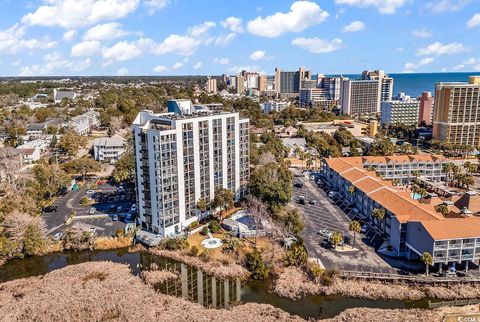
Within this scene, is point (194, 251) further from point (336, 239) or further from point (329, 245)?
point (336, 239)

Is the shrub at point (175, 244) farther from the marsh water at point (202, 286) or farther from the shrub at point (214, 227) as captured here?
the shrub at point (214, 227)

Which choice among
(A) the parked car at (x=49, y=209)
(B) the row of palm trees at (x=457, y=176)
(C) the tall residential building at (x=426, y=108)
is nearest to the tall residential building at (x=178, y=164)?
(A) the parked car at (x=49, y=209)

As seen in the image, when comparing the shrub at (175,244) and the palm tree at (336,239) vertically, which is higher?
the palm tree at (336,239)

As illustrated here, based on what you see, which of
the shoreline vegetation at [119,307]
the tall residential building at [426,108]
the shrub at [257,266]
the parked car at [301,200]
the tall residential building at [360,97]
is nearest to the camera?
the shoreline vegetation at [119,307]

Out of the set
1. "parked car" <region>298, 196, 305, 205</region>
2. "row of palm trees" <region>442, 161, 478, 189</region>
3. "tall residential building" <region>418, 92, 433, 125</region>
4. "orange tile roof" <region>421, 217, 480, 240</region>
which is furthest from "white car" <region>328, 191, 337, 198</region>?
"tall residential building" <region>418, 92, 433, 125</region>

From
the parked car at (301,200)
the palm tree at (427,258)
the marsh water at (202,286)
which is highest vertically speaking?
the palm tree at (427,258)

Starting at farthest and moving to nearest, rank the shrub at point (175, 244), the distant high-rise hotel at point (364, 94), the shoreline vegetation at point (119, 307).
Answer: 1. the distant high-rise hotel at point (364, 94)
2. the shrub at point (175, 244)
3. the shoreline vegetation at point (119, 307)
